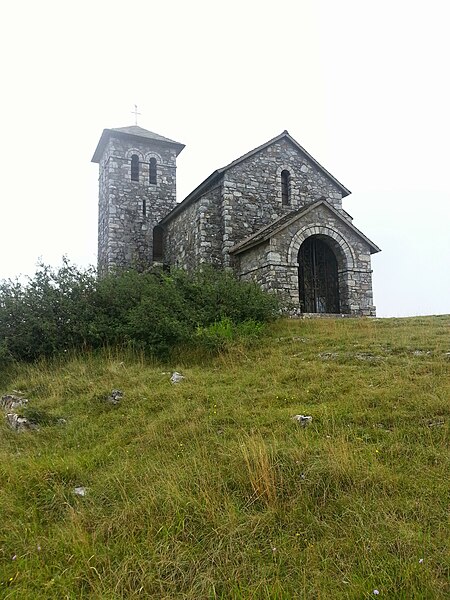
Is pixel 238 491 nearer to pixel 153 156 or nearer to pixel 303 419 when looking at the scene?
pixel 303 419

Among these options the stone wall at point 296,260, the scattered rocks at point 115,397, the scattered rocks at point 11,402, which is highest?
the stone wall at point 296,260

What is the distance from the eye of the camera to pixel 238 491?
395 centimetres

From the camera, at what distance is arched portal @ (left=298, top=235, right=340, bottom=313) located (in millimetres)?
16531

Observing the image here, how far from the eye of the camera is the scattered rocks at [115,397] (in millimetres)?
6853

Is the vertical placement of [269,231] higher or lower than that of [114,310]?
higher

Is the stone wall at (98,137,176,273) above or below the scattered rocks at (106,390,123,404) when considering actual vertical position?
above

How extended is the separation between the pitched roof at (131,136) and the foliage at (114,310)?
12345 millimetres

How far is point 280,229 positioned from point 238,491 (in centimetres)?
1113

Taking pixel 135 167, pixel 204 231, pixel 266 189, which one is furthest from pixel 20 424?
pixel 135 167

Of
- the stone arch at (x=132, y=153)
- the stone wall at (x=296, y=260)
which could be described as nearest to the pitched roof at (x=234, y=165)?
the stone wall at (x=296, y=260)

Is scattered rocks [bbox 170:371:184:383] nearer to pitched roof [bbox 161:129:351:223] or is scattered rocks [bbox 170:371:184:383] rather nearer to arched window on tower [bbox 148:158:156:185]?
pitched roof [bbox 161:129:351:223]

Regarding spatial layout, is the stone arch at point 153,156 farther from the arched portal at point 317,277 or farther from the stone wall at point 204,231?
the arched portal at point 317,277

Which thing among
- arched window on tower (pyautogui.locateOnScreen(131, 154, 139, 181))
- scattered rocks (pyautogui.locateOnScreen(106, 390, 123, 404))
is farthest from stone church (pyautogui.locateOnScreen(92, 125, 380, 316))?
scattered rocks (pyautogui.locateOnScreen(106, 390, 123, 404))

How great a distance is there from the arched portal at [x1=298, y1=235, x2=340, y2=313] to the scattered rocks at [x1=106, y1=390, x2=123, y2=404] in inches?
407
